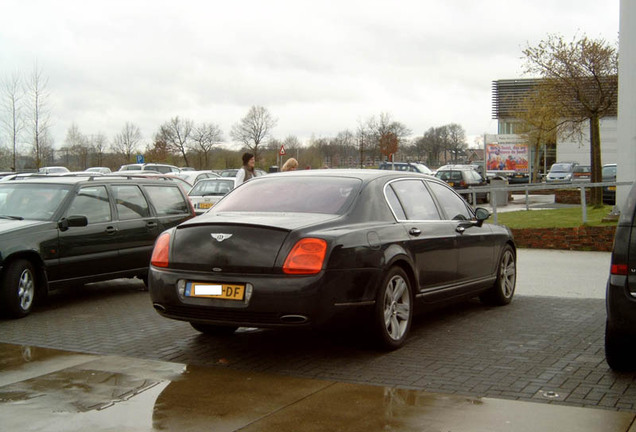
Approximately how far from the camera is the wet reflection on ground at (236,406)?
4484 millimetres

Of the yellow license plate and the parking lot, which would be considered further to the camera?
the yellow license plate

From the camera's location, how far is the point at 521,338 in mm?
7016

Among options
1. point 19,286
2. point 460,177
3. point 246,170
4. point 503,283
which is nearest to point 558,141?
point 460,177

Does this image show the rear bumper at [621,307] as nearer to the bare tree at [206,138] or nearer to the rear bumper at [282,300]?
the rear bumper at [282,300]

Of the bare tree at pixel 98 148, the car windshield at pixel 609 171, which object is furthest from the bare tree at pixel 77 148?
the car windshield at pixel 609 171

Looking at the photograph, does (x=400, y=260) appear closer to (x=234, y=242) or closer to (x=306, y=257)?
(x=306, y=257)

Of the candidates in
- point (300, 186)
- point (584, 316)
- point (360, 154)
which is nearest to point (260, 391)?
point (300, 186)

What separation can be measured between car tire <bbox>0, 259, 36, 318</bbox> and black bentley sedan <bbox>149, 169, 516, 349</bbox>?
247 cm

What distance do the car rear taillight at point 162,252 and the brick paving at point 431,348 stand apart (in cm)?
79

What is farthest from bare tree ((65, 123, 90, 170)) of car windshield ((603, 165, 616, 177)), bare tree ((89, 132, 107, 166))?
car windshield ((603, 165, 616, 177))

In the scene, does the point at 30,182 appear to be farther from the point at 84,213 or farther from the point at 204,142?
the point at 204,142

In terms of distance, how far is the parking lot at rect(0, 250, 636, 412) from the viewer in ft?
17.8

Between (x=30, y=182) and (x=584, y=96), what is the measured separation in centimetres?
2126

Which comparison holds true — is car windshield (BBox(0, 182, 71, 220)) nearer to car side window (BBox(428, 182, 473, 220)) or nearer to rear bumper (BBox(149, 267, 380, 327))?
rear bumper (BBox(149, 267, 380, 327))
